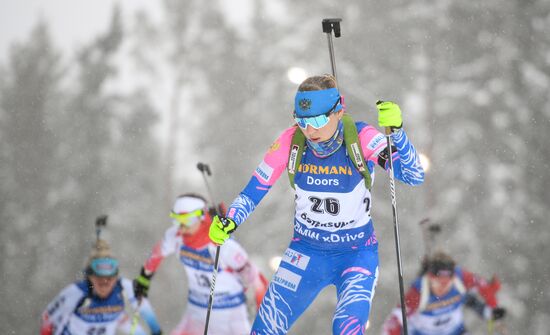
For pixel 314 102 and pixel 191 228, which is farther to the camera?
pixel 191 228

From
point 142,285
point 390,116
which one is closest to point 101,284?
point 142,285

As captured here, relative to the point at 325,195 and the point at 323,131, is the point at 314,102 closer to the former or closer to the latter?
the point at 323,131

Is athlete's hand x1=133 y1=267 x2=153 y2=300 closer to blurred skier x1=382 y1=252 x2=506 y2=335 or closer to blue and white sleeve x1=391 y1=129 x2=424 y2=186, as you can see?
blurred skier x1=382 y1=252 x2=506 y2=335

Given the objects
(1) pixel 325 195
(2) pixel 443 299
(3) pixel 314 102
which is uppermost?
(3) pixel 314 102

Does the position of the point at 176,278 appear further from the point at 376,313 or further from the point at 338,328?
the point at 338,328

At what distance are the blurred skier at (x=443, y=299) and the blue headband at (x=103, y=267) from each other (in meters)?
3.71

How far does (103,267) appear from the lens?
805 centimetres

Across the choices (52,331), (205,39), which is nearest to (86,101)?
(205,39)

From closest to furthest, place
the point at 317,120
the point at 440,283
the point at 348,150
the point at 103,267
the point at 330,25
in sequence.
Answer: the point at 317,120
the point at 348,150
the point at 330,25
the point at 103,267
the point at 440,283

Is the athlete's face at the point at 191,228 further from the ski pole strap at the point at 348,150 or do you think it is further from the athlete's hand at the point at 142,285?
the ski pole strap at the point at 348,150

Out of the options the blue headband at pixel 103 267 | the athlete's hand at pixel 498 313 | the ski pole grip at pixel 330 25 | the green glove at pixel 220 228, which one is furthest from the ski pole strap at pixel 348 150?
the athlete's hand at pixel 498 313

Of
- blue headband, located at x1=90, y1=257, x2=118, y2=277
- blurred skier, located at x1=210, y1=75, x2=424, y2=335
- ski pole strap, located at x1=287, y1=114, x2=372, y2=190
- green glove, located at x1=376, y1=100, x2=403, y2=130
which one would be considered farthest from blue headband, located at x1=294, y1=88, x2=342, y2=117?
blue headband, located at x1=90, y1=257, x2=118, y2=277

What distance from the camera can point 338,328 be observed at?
422 centimetres

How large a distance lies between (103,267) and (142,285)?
0.57m
